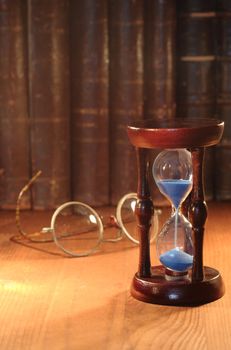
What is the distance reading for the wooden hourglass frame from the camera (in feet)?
5.23

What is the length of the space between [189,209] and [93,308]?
0.90 feet

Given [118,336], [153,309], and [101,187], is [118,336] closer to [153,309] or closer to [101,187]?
[153,309]

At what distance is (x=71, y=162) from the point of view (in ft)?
8.31

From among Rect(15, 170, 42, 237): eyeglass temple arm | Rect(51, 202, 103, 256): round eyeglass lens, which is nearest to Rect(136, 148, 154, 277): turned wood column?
Rect(51, 202, 103, 256): round eyeglass lens

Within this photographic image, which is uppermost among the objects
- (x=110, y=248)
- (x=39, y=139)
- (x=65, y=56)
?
(x=65, y=56)

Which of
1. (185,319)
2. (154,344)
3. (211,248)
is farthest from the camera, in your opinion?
(211,248)

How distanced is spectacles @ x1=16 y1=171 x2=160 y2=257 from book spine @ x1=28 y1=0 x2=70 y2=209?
13cm

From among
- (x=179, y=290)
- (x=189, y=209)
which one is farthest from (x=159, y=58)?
(x=179, y=290)

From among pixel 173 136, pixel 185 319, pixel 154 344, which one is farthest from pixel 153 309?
pixel 173 136

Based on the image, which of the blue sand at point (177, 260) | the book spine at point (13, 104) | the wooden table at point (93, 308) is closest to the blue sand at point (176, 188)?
the blue sand at point (177, 260)

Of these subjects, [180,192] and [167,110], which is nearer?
[180,192]

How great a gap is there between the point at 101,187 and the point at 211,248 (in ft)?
1.83

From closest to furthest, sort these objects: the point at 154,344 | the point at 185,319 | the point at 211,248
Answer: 1. the point at 154,344
2. the point at 185,319
3. the point at 211,248

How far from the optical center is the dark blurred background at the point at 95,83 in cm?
243
